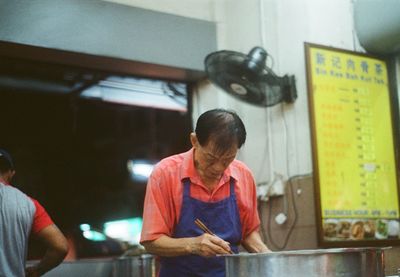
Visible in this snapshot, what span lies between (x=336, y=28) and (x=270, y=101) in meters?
0.84

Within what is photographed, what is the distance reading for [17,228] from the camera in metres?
3.46

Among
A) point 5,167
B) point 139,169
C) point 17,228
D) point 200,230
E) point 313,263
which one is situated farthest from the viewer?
point 139,169

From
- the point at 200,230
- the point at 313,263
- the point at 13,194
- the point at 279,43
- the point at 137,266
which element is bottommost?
the point at 137,266

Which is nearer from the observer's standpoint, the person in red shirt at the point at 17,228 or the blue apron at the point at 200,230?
the blue apron at the point at 200,230

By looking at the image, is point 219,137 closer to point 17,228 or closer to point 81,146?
point 17,228

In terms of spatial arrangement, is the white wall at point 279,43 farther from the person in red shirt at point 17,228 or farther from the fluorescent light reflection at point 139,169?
the fluorescent light reflection at point 139,169

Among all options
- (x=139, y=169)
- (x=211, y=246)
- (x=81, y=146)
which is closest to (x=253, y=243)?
(x=211, y=246)

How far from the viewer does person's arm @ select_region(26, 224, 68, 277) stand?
3.73m

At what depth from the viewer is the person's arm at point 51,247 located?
12.2 ft

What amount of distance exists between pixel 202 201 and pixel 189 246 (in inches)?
13.9

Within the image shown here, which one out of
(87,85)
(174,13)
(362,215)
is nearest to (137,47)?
(174,13)

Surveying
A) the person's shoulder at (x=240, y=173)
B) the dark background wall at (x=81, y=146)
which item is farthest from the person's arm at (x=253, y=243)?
the dark background wall at (x=81, y=146)

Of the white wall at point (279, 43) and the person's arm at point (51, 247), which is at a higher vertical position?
the white wall at point (279, 43)

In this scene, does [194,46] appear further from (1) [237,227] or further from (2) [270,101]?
(1) [237,227]
